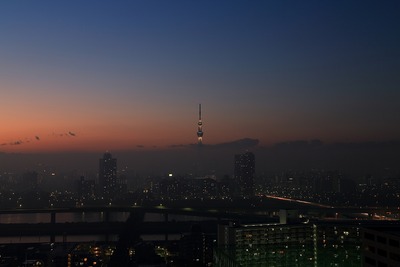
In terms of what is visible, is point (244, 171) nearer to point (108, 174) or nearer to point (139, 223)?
point (108, 174)

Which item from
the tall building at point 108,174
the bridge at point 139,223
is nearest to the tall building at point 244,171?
the bridge at point 139,223

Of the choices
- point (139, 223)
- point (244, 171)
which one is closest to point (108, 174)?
point (244, 171)

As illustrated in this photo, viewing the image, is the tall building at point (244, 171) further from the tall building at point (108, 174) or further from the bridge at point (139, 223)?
the tall building at point (108, 174)

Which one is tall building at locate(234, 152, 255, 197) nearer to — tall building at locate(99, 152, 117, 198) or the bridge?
the bridge

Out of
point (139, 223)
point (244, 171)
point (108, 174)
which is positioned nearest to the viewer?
point (139, 223)

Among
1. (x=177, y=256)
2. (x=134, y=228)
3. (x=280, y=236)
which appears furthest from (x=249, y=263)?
(x=134, y=228)

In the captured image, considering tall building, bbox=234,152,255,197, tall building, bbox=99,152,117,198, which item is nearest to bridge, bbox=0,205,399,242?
tall building, bbox=234,152,255,197
